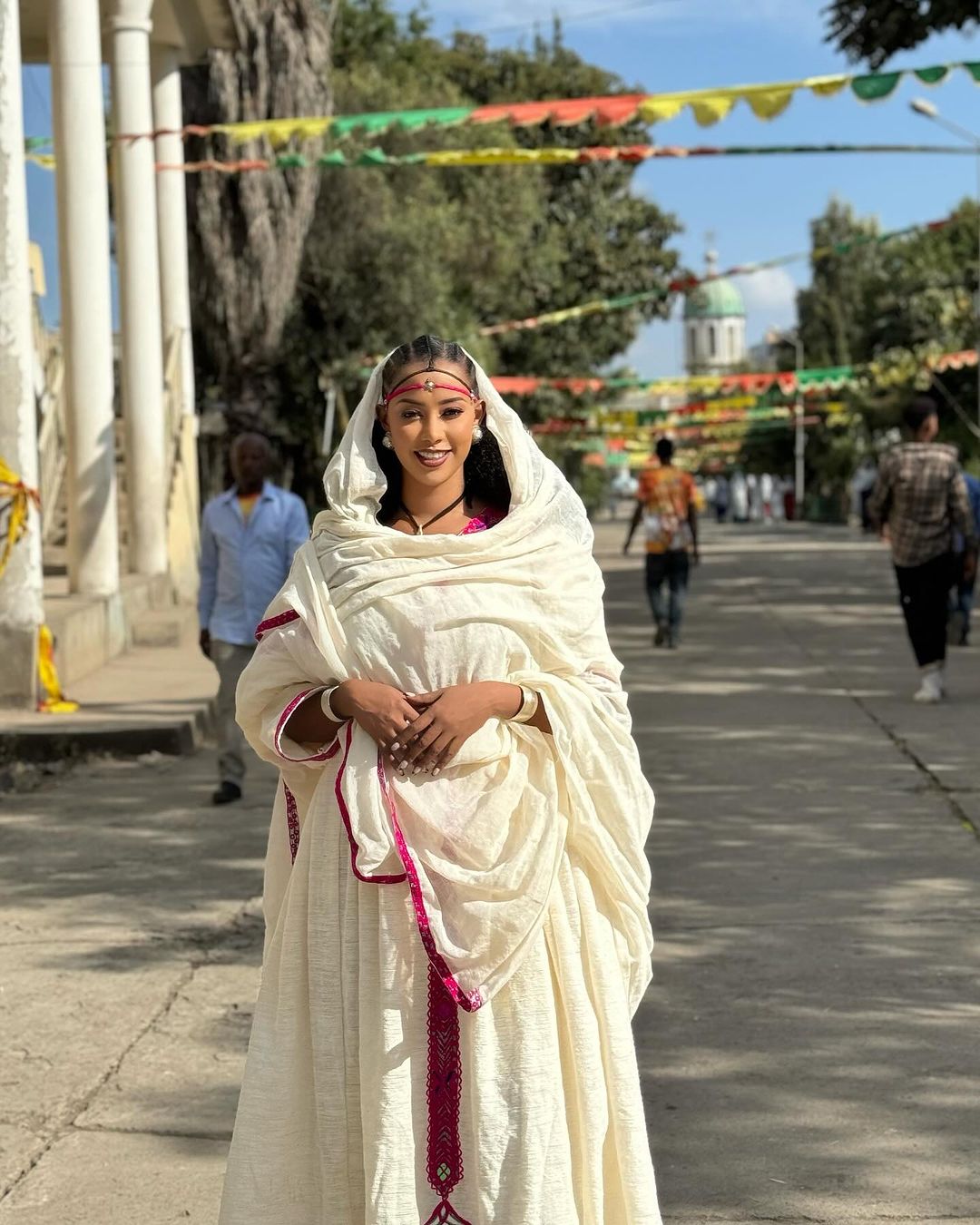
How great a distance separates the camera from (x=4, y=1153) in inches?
169

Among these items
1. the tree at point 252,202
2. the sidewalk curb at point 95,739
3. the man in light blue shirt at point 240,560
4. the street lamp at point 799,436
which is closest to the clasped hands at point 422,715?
the man in light blue shirt at point 240,560

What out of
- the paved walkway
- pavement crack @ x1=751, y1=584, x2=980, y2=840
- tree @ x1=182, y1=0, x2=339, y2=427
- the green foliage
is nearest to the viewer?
the paved walkway

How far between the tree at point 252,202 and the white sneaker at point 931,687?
1118 cm

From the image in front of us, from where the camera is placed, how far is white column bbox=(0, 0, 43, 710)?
35.0 ft

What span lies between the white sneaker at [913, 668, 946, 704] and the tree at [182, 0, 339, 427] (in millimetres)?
11185

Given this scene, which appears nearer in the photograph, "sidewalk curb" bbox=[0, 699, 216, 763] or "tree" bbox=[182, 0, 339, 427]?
"sidewalk curb" bbox=[0, 699, 216, 763]

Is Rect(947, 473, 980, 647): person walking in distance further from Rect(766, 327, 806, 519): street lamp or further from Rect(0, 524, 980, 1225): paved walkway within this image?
Rect(766, 327, 806, 519): street lamp

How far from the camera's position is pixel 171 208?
18.3m

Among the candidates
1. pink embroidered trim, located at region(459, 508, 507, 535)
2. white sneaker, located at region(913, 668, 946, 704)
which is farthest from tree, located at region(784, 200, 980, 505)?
pink embroidered trim, located at region(459, 508, 507, 535)

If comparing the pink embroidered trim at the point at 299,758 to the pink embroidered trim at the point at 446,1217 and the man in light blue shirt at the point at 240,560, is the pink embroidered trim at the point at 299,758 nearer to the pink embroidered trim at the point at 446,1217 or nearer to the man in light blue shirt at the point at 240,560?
the pink embroidered trim at the point at 446,1217

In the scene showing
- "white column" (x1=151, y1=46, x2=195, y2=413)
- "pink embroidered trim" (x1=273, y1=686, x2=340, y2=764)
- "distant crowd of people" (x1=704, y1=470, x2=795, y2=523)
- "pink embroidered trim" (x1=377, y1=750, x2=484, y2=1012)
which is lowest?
"distant crowd of people" (x1=704, y1=470, x2=795, y2=523)

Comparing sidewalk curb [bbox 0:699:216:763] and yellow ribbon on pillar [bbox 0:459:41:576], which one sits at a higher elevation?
yellow ribbon on pillar [bbox 0:459:41:576]

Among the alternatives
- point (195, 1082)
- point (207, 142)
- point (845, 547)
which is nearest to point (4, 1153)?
point (195, 1082)

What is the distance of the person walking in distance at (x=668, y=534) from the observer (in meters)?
15.9
